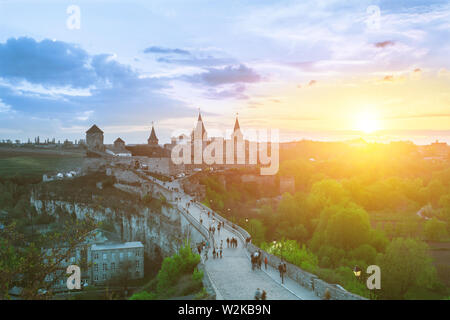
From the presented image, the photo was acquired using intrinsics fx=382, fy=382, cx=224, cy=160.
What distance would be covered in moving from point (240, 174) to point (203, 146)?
65.7 feet

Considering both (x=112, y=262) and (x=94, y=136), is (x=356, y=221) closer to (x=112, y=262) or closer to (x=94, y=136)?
(x=112, y=262)

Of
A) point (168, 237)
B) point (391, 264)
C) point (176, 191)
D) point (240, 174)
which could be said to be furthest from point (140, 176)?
point (391, 264)

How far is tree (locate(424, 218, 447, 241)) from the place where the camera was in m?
45.0

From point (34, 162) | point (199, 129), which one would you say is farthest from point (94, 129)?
point (199, 129)

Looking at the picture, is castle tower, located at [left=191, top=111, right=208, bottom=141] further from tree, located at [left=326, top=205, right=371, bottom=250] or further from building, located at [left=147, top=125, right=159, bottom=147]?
tree, located at [left=326, top=205, right=371, bottom=250]

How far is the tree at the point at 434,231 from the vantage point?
148ft

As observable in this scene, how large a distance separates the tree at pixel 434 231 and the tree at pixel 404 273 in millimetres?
17046

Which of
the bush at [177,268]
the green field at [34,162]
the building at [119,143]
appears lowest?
the bush at [177,268]

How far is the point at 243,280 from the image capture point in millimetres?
14891

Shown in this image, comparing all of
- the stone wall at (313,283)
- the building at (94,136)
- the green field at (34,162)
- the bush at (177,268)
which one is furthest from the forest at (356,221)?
the building at (94,136)

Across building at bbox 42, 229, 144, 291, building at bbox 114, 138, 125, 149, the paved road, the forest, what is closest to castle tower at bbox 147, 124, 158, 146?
building at bbox 114, 138, 125, 149

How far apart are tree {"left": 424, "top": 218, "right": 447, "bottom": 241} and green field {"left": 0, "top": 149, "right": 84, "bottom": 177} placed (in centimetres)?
5480

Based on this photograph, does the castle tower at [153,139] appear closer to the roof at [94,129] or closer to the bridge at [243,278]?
the roof at [94,129]
